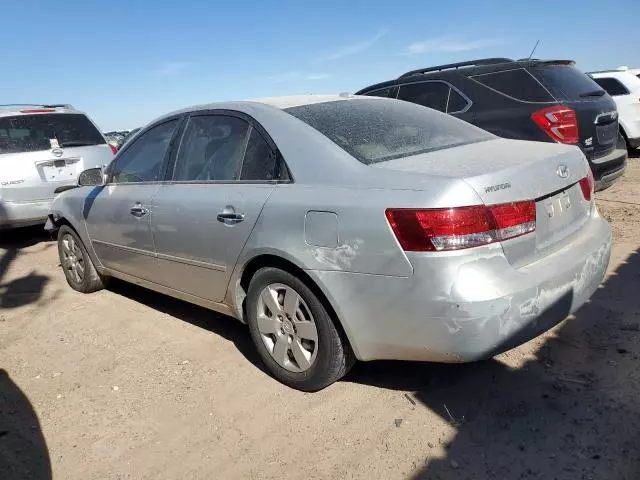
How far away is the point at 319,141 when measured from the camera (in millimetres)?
2826

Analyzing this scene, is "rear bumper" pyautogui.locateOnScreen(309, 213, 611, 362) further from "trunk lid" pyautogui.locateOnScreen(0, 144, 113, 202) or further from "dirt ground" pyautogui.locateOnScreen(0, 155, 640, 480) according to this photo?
"trunk lid" pyautogui.locateOnScreen(0, 144, 113, 202)

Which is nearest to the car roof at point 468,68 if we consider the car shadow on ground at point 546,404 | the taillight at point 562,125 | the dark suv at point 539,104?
the dark suv at point 539,104

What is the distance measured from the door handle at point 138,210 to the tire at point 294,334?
118 cm

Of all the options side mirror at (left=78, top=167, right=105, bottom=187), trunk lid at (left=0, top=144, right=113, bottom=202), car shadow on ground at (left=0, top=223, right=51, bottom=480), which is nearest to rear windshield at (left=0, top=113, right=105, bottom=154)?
trunk lid at (left=0, top=144, right=113, bottom=202)

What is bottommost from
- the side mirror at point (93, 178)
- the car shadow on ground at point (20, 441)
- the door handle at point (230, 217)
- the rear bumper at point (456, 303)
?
the car shadow on ground at point (20, 441)

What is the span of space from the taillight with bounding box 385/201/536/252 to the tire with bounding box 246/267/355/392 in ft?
2.12

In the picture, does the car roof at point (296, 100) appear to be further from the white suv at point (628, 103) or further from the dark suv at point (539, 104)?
the white suv at point (628, 103)

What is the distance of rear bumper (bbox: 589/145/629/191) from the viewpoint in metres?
5.14

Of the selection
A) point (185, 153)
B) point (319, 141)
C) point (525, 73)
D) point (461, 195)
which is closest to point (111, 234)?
point (185, 153)

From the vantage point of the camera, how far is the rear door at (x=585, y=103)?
203 inches

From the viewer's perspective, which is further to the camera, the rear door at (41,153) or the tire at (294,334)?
the rear door at (41,153)

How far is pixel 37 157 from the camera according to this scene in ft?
22.2

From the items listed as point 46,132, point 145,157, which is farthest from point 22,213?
point 145,157

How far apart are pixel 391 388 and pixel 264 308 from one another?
2.75 feet
